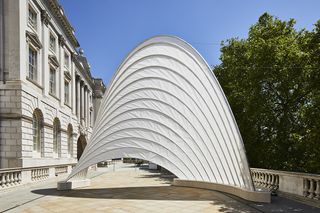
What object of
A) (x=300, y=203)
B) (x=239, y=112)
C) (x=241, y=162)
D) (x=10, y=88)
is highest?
(x=10, y=88)

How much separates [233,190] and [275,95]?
42.1 feet

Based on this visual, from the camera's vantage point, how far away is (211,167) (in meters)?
17.3

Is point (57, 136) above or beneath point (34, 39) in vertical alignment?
beneath

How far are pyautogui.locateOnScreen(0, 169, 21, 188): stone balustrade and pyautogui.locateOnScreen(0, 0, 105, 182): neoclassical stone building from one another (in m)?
0.22

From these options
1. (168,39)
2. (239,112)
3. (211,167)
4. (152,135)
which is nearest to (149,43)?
(168,39)

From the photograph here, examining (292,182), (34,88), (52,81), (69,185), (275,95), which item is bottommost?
(69,185)

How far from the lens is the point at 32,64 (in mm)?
27562

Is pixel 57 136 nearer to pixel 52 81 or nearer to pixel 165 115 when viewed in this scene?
pixel 52 81

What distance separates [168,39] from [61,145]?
21989mm

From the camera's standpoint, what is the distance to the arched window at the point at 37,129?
2714 centimetres

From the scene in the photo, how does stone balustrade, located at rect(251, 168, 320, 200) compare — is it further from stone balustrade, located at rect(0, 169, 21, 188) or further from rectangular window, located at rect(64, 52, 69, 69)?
rectangular window, located at rect(64, 52, 69, 69)

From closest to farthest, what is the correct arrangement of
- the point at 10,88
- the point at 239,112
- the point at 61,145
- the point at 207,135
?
1. the point at 207,135
2. the point at 10,88
3. the point at 239,112
4. the point at 61,145

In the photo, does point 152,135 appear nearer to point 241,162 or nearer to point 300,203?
point 241,162

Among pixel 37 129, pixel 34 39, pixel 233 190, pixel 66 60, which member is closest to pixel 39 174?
pixel 37 129
